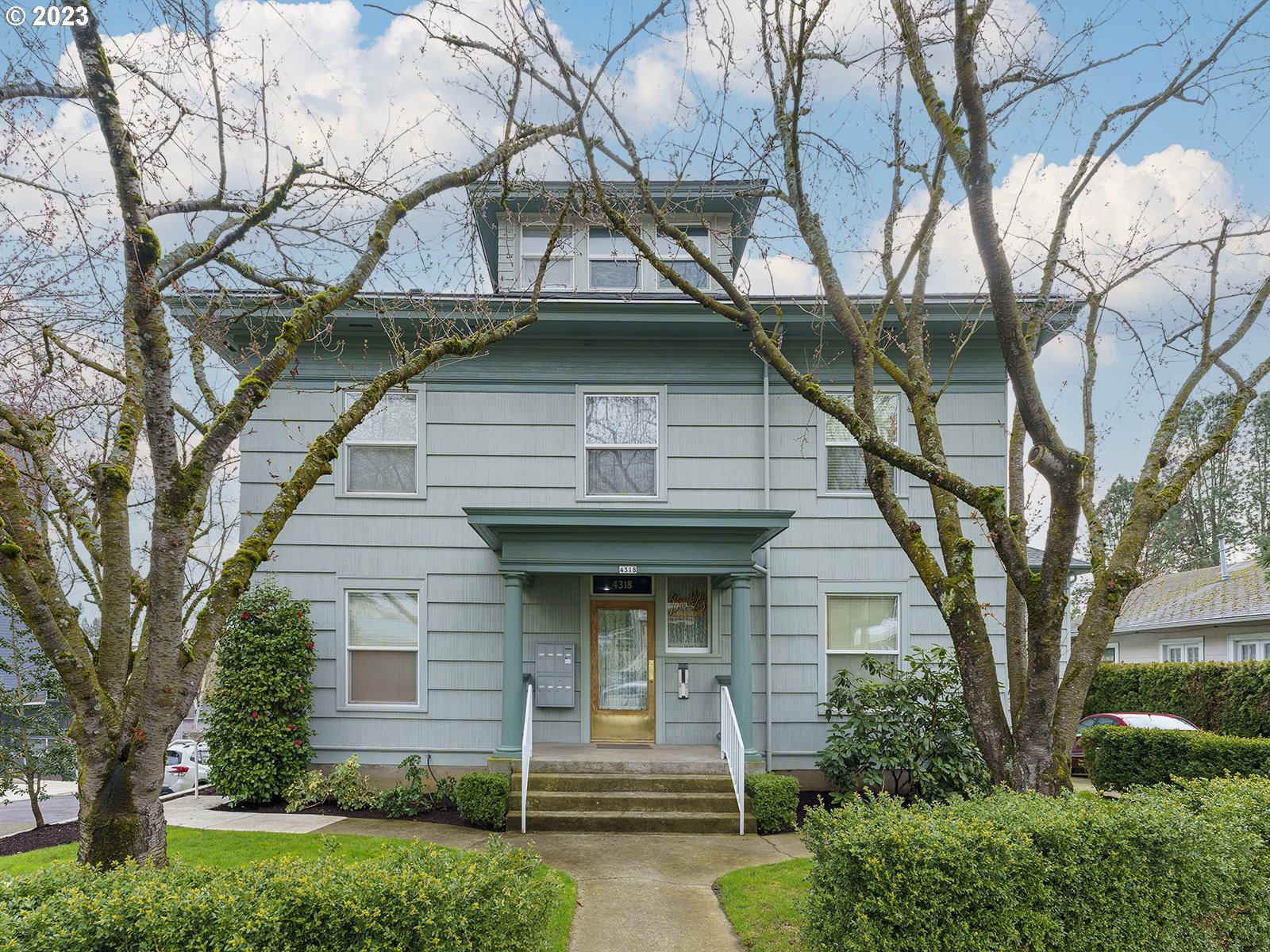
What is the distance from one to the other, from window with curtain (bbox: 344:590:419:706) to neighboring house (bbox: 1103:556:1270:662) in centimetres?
1777

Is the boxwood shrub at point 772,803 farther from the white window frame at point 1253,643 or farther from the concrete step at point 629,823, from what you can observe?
the white window frame at point 1253,643

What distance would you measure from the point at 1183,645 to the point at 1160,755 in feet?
45.5

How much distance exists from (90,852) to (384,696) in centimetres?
693

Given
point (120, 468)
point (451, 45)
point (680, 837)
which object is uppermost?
point (451, 45)

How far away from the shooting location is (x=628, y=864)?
7895mm

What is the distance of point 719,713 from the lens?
1109 cm

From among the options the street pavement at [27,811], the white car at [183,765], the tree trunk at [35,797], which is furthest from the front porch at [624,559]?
the white car at [183,765]

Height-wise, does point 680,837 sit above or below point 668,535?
below

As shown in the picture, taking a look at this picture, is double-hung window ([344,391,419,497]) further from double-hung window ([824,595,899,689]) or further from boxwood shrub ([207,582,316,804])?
double-hung window ([824,595,899,689])

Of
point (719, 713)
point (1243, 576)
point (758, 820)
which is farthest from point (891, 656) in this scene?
point (1243, 576)

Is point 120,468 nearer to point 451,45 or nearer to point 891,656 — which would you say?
point 451,45

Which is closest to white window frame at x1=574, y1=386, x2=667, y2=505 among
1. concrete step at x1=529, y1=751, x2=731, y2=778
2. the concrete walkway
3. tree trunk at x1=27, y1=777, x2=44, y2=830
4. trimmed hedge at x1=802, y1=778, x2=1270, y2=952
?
concrete step at x1=529, y1=751, x2=731, y2=778

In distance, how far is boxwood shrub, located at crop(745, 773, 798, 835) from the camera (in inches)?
364

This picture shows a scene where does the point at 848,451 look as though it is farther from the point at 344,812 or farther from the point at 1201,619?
the point at 1201,619
